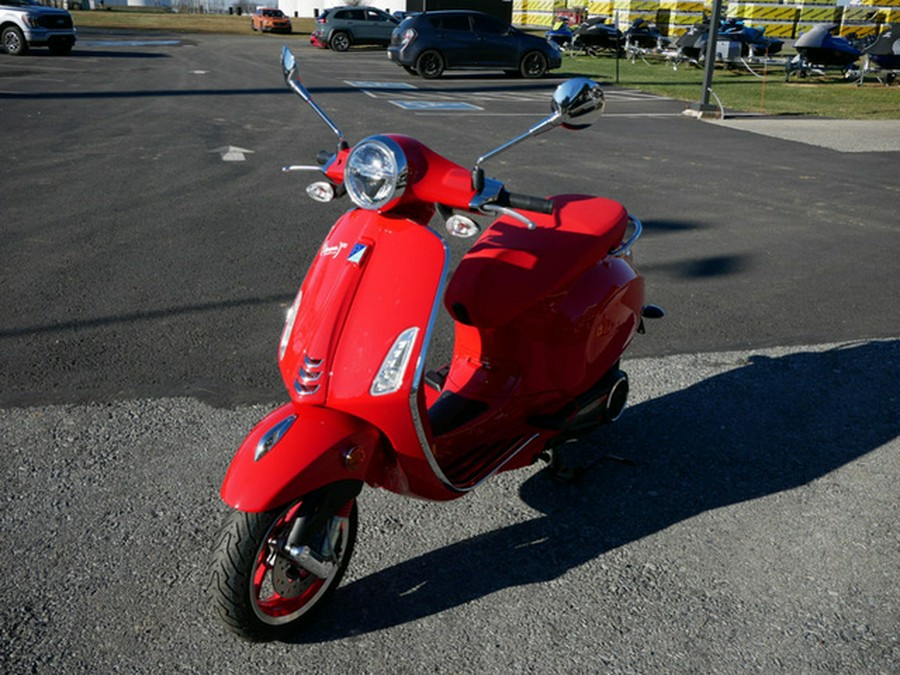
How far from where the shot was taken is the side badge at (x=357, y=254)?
279 cm

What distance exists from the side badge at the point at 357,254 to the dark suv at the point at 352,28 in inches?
1208

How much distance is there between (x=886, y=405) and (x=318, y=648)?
126 inches

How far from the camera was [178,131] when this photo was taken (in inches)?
464

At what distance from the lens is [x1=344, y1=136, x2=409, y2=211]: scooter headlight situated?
2.65 m

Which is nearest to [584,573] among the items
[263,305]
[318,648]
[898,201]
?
[318,648]

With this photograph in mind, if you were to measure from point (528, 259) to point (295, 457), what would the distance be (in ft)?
4.20

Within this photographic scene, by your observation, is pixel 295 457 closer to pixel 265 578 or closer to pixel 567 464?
pixel 265 578

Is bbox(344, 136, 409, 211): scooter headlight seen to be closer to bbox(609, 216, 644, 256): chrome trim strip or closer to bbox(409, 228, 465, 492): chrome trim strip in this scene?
bbox(409, 228, 465, 492): chrome trim strip

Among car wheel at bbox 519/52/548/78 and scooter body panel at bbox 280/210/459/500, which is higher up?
scooter body panel at bbox 280/210/459/500

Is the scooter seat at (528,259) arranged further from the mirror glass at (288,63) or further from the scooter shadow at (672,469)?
the mirror glass at (288,63)

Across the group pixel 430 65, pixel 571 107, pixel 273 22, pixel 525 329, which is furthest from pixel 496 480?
pixel 273 22

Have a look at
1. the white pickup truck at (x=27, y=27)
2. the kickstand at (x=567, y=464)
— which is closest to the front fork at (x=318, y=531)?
the kickstand at (x=567, y=464)

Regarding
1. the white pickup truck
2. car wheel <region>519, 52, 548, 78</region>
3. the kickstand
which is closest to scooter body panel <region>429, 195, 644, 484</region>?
the kickstand

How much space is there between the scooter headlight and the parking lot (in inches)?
51.9
